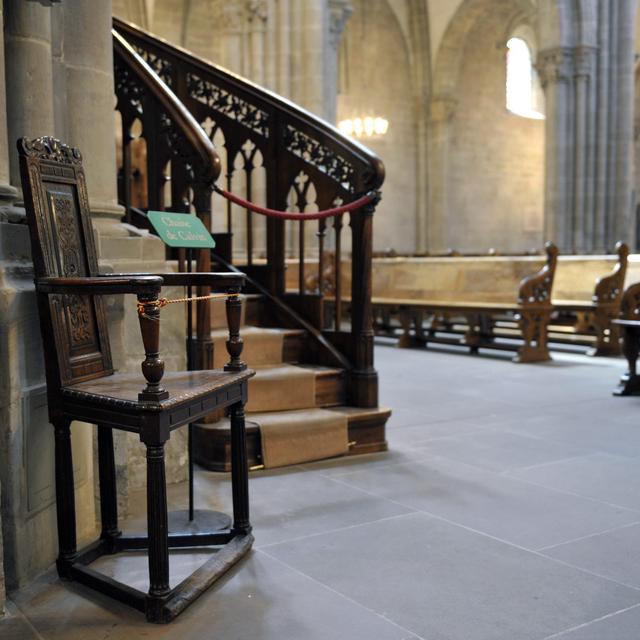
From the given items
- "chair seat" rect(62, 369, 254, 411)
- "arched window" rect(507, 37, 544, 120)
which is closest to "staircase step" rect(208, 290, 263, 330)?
"chair seat" rect(62, 369, 254, 411)

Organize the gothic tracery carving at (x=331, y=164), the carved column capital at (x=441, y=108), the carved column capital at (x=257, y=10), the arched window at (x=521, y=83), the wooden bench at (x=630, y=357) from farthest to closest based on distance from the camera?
1. the arched window at (x=521, y=83)
2. the carved column capital at (x=441, y=108)
3. the carved column capital at (x=257, y=10)
4. the wooden bench at (x=630, y=357)
5. the gothic tracery carving at (x=331, y=164)

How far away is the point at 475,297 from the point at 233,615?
8.11 metres

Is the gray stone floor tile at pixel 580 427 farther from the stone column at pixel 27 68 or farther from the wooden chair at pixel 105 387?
the stone column at pixel 27 68

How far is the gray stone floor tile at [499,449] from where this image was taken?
4160mm

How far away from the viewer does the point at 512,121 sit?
2291cm

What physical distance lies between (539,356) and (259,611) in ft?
21.3

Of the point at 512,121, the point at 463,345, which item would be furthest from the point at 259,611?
the point at 512,121

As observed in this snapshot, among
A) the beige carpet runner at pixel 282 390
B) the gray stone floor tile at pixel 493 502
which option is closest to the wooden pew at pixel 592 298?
the beige carpet runner at pixel 282 390

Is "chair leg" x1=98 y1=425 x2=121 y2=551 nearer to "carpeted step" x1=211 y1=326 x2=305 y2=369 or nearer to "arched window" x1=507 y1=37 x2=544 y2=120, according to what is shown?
"carpeted step" x1=211 y1=326 x2=305 y2=369

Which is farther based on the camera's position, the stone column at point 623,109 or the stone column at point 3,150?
the stone column at point 623,109

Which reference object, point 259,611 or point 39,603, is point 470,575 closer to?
point 259,611

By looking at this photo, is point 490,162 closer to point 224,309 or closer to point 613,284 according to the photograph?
point 613,284

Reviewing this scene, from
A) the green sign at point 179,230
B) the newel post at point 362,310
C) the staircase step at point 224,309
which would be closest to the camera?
the green sign at point 179,230

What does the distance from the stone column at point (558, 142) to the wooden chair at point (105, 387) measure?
50.0ft
